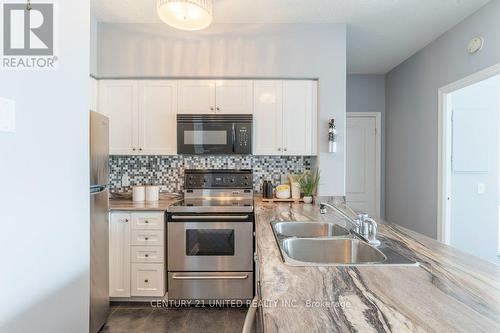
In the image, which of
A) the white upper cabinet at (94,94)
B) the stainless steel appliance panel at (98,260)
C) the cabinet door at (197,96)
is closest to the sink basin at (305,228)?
the stainless steel appliance panel at (98,260)

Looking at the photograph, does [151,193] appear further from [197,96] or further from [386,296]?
[386,296]

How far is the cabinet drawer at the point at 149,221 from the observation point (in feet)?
7.73

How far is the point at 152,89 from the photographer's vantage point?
2729 mm

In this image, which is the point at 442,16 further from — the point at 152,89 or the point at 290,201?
the point at 152,89

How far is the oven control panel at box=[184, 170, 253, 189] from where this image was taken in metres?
2.87

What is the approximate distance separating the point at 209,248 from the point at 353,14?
255 cm

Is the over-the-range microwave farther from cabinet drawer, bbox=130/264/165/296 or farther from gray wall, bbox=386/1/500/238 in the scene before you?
gray wall, bbox=386/1/500/238

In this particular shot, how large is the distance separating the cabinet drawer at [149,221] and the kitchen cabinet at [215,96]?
42.9 inches

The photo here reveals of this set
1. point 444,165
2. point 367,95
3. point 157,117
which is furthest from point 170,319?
point 367,95

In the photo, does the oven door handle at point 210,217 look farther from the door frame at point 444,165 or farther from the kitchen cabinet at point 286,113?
the door frame at point 444,165

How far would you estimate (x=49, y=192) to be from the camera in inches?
45.3

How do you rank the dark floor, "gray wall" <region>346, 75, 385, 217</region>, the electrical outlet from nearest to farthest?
the dark floor < the electrical outlet < "gray wall" <region>346, 75, 385, 217</region>

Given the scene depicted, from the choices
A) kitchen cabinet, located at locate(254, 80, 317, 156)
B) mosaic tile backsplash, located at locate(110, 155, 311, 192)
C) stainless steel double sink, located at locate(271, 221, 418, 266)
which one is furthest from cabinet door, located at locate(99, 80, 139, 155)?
stainless steel double sink, located at locate(271, 221, 418, 266)

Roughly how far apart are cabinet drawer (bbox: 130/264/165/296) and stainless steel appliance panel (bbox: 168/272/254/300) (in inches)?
3.4
